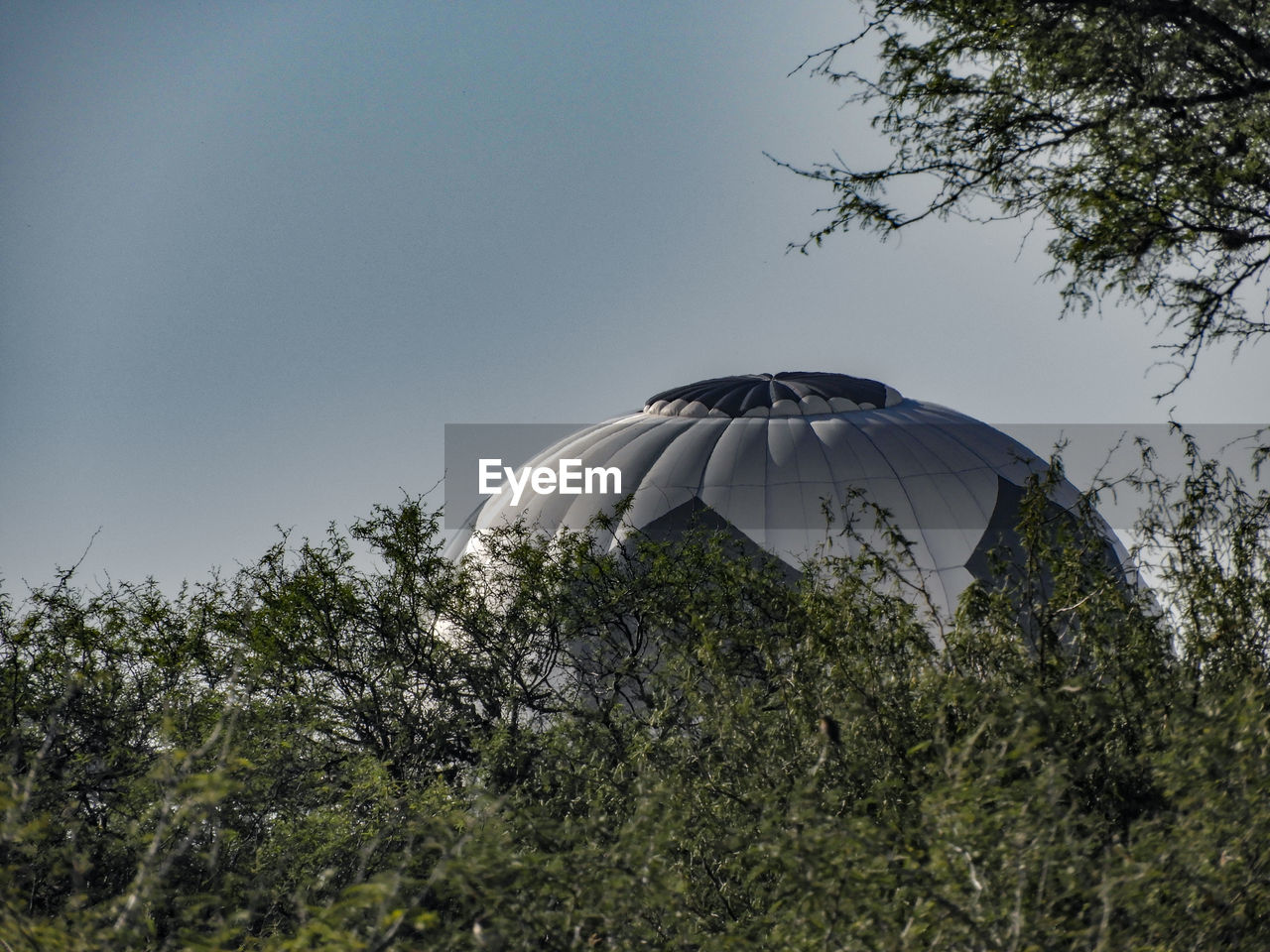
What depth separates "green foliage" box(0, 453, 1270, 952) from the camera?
16.7 ft

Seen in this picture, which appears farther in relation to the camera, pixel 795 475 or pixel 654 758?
pixel 795 475

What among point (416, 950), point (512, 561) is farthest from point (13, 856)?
point (512, 561)

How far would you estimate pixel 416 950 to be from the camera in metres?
5.10

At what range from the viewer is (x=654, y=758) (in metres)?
8.35

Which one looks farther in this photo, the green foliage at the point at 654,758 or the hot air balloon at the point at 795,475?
the hot air balloon at the point at 795,475

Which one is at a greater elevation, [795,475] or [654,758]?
[795,475]

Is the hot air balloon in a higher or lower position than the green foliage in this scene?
higher

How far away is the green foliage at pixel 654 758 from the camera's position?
5086 mm

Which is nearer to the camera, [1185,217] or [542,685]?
[1185,217]

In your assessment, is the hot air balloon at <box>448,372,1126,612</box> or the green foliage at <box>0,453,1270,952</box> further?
the hot air balloon at <box>448,372,1126,612</box>

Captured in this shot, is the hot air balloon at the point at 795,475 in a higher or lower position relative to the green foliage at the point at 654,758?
higher

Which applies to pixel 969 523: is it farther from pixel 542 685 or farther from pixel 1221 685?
pixel 1221 685

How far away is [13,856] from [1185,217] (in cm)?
1127

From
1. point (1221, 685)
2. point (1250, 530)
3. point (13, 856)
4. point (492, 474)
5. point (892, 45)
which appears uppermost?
point (892, 45)
